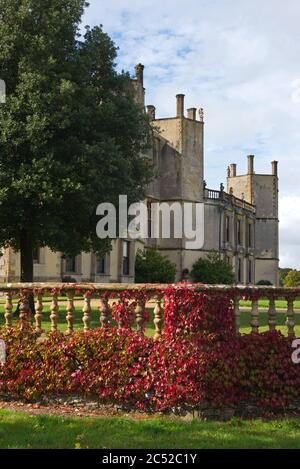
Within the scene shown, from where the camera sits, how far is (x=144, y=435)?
6562 mm

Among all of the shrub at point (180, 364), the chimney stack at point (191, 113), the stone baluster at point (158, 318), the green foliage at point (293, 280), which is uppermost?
the chimney stack at point (191, 113)

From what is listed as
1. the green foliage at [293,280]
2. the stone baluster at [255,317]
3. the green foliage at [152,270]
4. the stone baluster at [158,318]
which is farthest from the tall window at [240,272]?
the stone baluster at [158,318]

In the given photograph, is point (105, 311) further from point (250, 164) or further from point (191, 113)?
point (250, 164)

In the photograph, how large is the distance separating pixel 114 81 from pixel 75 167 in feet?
13.1

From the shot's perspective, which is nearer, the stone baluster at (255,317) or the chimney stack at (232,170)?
the stone baluster at (255,317)

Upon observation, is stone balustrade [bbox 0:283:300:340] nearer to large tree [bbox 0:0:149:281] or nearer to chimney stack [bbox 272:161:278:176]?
large tree [bbox 0:0:149:281]

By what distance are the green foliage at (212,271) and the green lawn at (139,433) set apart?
40.0m

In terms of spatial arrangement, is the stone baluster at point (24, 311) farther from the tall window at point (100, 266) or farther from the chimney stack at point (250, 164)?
the chimney stack at point (250, 164)

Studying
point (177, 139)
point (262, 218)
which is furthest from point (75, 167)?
point (262, 218)

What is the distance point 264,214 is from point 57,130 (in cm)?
5551

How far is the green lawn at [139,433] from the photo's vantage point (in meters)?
6.20

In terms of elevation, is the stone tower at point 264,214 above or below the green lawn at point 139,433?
→ above

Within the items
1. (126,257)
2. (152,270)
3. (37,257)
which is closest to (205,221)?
(152,270)

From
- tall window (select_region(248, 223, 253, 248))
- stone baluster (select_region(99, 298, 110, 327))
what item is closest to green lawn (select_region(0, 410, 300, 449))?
stone baluster (select_region(99, 298, 110, 327))
